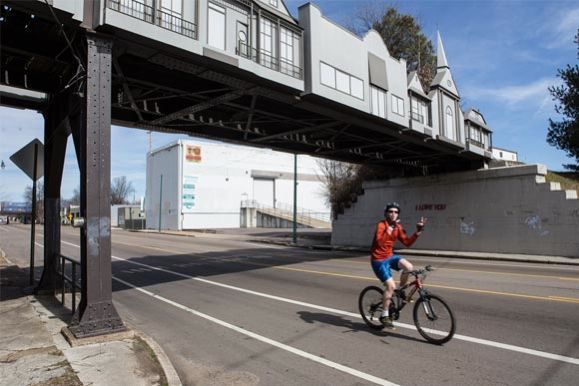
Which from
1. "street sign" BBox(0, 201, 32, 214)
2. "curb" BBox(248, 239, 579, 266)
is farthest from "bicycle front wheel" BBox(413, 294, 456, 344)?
"street sign" BBox(0, 201, 32, 214)

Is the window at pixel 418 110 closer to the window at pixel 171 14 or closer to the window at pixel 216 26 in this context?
the window at pixel 216 26

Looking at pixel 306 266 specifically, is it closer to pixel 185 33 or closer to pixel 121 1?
pixel 185 33

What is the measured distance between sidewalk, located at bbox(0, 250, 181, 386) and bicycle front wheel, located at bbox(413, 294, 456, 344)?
3488 mm

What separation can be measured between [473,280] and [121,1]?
35.6 feet

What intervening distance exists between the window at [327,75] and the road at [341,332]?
5.82 metres

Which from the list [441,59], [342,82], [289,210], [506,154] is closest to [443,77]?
[441,59]

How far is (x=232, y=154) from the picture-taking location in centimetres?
6178

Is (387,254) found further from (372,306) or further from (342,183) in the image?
(342,183)

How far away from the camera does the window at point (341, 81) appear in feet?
46.4

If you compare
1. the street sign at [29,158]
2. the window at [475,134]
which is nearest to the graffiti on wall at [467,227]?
the window at [475,134]

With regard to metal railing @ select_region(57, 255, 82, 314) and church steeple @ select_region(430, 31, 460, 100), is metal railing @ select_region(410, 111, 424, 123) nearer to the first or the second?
church steeple @ select_region(430, 31, 460, 100)

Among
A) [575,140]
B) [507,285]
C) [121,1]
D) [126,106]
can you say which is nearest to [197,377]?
[121,1]

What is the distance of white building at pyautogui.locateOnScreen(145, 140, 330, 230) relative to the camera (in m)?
57.4

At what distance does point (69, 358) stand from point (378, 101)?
1346cm
